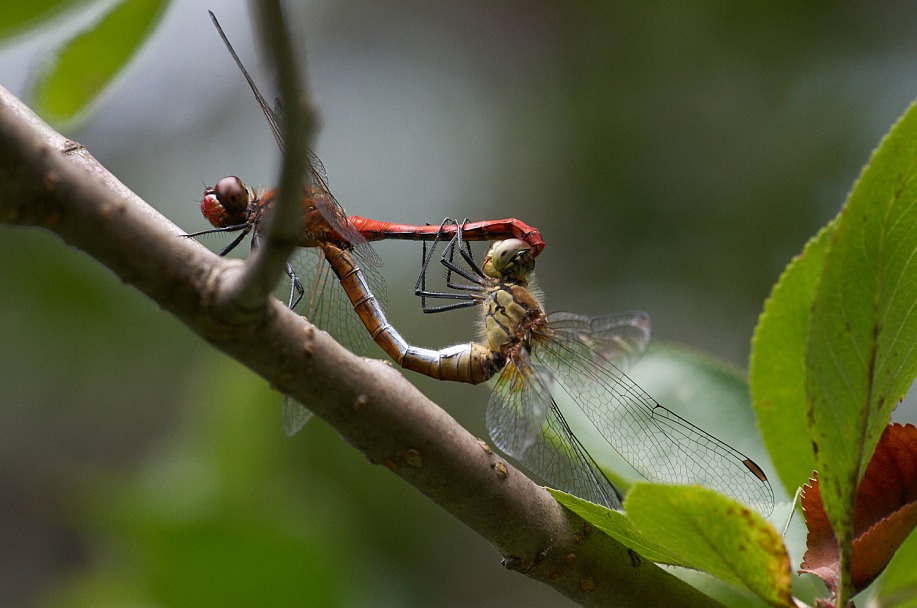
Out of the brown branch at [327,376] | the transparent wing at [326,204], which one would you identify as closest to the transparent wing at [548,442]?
the transparent wing at [326,204]

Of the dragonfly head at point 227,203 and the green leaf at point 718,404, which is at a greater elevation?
the dragonfly head at point 227,203

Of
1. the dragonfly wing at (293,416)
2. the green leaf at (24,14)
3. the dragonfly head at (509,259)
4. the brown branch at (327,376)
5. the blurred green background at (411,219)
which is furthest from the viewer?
the blurred green background at (411,219)

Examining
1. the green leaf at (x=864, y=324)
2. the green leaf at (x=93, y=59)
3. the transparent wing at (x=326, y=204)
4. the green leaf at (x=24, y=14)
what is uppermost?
the transparent wing at (x=326, y=204)

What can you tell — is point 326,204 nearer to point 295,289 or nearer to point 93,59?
point 295,289

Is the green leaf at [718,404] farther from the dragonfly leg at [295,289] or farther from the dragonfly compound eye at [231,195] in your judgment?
the dragonfly compound eye at [231,195]

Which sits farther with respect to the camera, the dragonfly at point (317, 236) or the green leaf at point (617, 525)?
the dragonfly at point (317, 236)

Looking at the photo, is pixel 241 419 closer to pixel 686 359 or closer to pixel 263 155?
pixel 686 359
